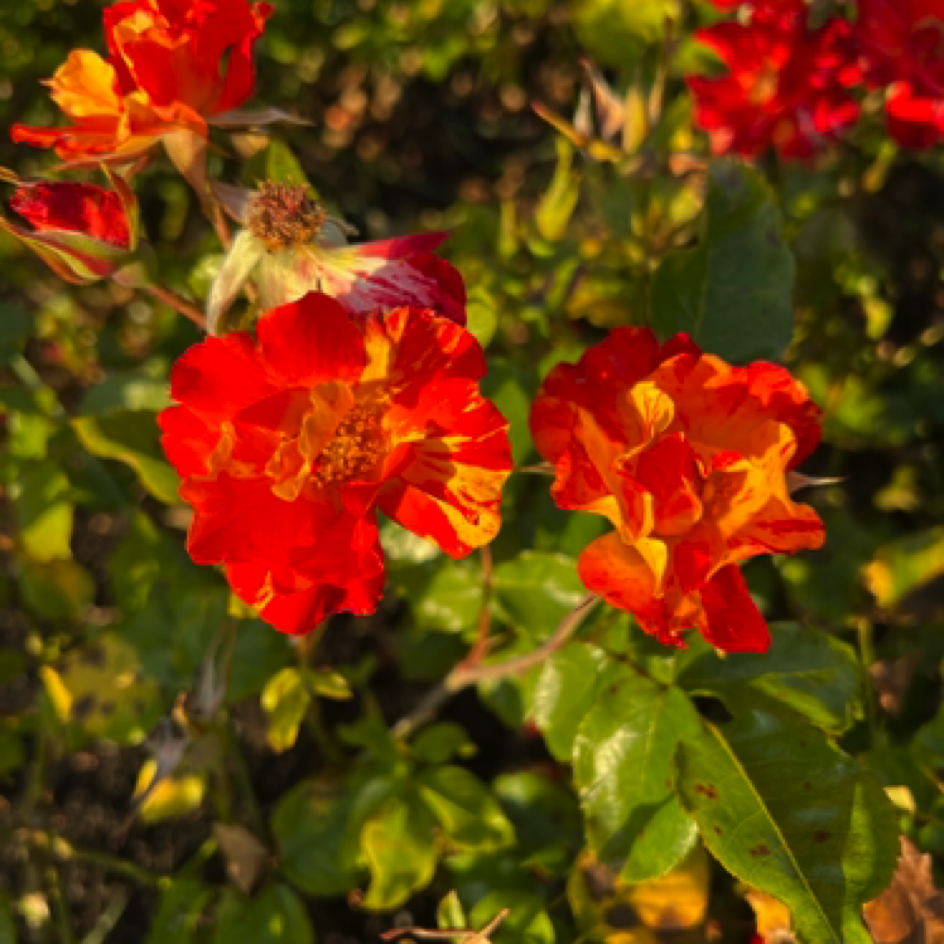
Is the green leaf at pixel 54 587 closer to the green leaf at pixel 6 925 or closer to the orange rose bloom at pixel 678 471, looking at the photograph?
the green leaf at pixel 6 925

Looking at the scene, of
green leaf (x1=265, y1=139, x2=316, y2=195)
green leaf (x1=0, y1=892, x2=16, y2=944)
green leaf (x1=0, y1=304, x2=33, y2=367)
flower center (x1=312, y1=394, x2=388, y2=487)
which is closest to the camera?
flower center (x1=312, y1=394, x2=388, y2=487)

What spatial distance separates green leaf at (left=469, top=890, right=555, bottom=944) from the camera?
3.43 feet

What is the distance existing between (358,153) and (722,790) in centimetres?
203

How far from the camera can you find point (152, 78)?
31.6 inches

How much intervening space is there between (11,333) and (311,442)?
38.5 inches

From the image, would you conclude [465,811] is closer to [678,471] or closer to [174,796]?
[174,796]

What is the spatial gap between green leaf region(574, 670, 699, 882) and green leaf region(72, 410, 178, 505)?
625 mm

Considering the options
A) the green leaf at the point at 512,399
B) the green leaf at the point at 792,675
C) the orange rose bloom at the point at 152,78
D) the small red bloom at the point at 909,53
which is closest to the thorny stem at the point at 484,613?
the green leaf at the point at 512,399

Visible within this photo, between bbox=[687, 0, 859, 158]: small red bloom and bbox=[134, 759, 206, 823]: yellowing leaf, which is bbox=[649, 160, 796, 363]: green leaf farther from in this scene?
bbox=[134, 759, 206, 823]: yellowing leaf

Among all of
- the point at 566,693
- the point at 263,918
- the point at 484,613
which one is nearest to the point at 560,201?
the point at 484,613

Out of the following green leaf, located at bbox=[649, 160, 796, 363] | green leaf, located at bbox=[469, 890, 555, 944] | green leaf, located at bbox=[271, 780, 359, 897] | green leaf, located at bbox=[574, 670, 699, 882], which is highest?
green leaf, located at bbox=[649, 160, 796, 363]

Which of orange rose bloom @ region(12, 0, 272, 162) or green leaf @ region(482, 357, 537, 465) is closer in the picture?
orange rose bloom @ region(12, 0, 272, 162)

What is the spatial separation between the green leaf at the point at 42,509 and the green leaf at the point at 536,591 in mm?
716

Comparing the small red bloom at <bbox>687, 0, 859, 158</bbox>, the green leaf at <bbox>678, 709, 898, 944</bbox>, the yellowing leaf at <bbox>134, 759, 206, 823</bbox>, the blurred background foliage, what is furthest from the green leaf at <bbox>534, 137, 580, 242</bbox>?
the yellowing leaf at <bbox>134, 759, 206, 823</bbox>
